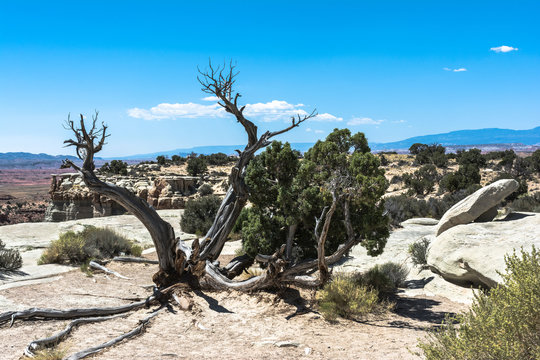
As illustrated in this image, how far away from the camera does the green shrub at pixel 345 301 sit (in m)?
7.38

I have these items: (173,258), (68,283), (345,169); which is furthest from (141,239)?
(345,169)

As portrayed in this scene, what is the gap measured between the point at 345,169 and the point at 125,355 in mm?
5223

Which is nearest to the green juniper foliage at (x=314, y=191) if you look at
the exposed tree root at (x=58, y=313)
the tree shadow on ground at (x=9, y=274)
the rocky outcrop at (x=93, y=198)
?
the exposed tree root at (x=58, y=313)

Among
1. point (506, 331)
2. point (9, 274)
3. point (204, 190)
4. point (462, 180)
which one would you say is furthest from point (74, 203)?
point (506, 331)

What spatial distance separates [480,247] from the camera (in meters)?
9.06

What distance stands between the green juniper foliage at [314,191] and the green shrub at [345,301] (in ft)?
3.09

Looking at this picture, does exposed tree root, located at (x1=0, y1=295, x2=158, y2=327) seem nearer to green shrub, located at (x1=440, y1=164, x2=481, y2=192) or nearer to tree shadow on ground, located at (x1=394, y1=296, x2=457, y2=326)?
tree shadow on ground, located at (x1=394, y1=296, x2=457, y2=326)

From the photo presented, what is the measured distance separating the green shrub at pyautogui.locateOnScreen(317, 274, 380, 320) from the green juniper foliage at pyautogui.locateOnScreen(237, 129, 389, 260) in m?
0.94

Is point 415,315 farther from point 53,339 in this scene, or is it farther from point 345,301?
point 53,339

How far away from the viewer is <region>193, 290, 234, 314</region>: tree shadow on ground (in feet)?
25.2

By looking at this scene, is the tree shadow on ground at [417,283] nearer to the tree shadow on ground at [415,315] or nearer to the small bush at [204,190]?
the tree shadow on ground at [415,315]

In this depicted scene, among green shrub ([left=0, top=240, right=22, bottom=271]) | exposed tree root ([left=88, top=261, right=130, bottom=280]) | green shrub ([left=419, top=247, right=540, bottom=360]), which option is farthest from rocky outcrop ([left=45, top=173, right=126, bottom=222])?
green shrub ([left=419, top=247, right=540, bottom=360])

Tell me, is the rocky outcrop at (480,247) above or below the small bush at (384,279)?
above

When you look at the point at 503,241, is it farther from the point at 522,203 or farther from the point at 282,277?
the point at 522,203
